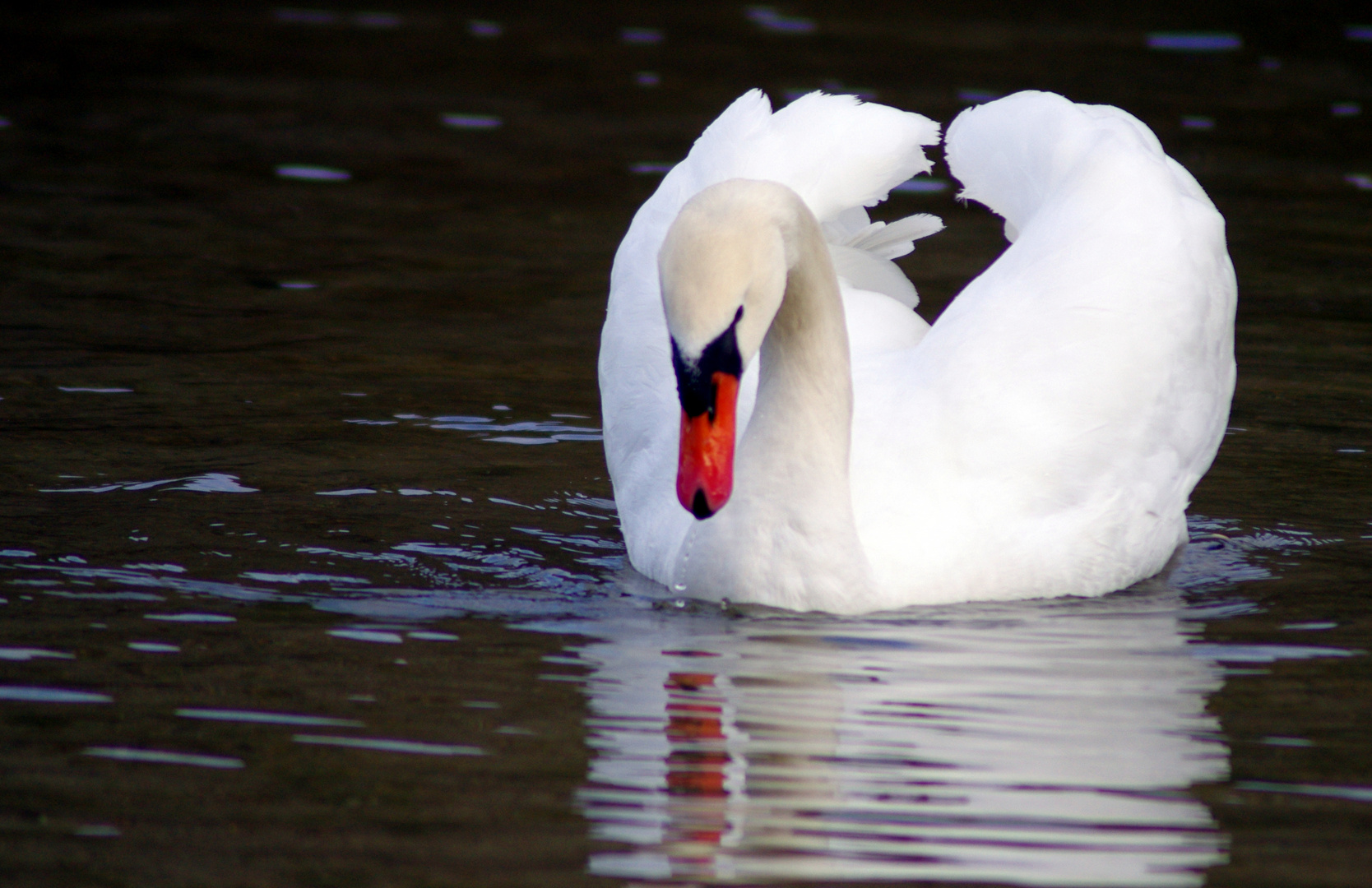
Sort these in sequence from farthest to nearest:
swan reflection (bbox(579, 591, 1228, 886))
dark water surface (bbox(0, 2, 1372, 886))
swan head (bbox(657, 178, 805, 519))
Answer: swan head (bbox(657, 178, 805, 519)), dark water surface (bbox(0, 2, 1372, 886)), swan reflection (bbox(579, 591, 1228, 886))

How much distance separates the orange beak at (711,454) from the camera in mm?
5672

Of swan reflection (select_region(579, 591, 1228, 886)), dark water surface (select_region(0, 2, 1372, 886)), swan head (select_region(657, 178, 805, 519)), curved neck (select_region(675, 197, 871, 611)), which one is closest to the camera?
swan reflection (select_region(579, 591, 1228, 886))

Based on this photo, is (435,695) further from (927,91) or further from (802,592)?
(927,91)

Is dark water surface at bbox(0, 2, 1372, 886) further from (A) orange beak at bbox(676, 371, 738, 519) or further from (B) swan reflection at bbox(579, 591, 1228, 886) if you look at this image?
(A) orange beak at bbox(676, 371, 738, 519)

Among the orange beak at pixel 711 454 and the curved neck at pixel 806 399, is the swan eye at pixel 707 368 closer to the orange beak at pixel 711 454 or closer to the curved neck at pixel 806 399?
the orange beak at pixel 711 454

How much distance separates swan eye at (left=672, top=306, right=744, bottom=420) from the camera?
18.4 feet

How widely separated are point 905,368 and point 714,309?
1868 mm

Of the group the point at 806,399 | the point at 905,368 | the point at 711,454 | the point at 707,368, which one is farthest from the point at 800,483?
the point at 905,368

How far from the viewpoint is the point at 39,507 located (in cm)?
749

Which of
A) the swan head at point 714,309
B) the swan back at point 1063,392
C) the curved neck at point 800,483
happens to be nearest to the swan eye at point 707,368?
the swan head at point 714,309

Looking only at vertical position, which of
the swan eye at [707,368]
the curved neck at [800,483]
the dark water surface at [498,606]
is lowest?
the dark water surface at [498,606]

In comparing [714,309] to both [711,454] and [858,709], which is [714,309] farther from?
[858,709]

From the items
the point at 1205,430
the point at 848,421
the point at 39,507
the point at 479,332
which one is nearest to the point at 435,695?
the point at 848,421

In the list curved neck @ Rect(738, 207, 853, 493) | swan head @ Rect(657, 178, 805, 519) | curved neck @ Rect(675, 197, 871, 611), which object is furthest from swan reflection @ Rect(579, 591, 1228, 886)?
swan head @ Rect(657, 178, 805, 519)
